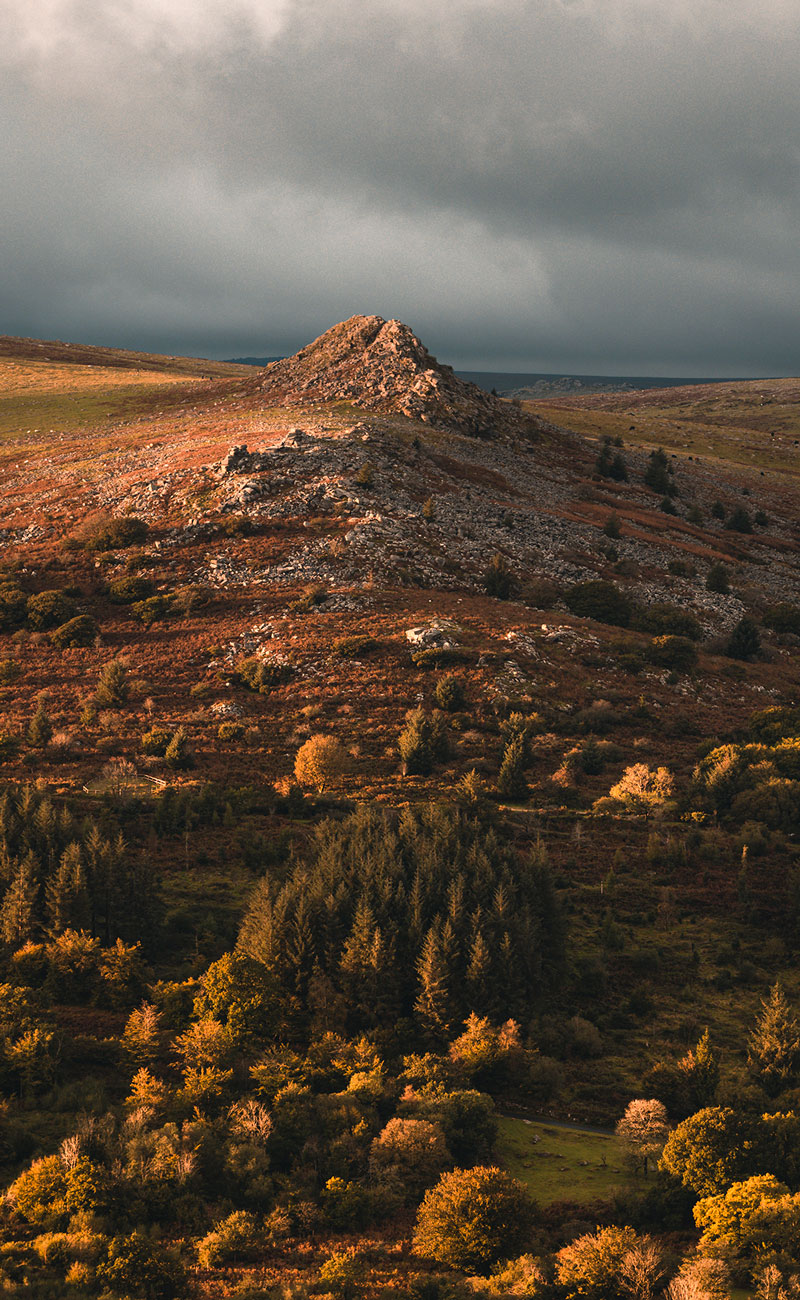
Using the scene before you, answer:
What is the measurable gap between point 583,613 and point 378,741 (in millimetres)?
32077

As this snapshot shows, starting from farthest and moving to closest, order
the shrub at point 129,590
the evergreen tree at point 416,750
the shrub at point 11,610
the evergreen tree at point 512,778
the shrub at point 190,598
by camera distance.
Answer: the shrub at point 129,590 → the shrub at point 190,598 → the shrub at point 11,610 → the evergreen tree at point 416,750 → the evergreen tree at point 512,778

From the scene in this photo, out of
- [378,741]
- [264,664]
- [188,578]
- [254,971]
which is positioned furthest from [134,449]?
[254,971]

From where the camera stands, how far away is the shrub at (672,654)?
71.9 meters

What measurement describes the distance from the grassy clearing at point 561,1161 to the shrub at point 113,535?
68.1m

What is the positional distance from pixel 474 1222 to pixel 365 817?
21470mm

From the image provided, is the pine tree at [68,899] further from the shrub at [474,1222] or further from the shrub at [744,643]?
the shrub at [744,643]

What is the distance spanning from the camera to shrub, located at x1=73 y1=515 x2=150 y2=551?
274 feet

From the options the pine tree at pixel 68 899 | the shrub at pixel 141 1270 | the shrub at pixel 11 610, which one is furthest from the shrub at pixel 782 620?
the shrub at pixel 141 1270

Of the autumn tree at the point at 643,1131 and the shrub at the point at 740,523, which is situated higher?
the shrub at the point at 740,523

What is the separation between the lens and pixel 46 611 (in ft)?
237

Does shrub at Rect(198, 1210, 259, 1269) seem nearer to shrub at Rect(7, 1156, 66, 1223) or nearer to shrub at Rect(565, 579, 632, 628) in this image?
shrub at Rect(7, 1156, 66, 1223)

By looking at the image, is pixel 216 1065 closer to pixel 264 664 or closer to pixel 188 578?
pixel 264 664

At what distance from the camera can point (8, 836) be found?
40.6 metres

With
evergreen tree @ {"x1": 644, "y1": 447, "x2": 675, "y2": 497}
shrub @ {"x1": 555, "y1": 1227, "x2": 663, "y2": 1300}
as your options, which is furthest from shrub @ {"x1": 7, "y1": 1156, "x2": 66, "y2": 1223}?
evergreen tree @ {"x1": 644, "y1": 447, "x2": 675, "y2": 497}
